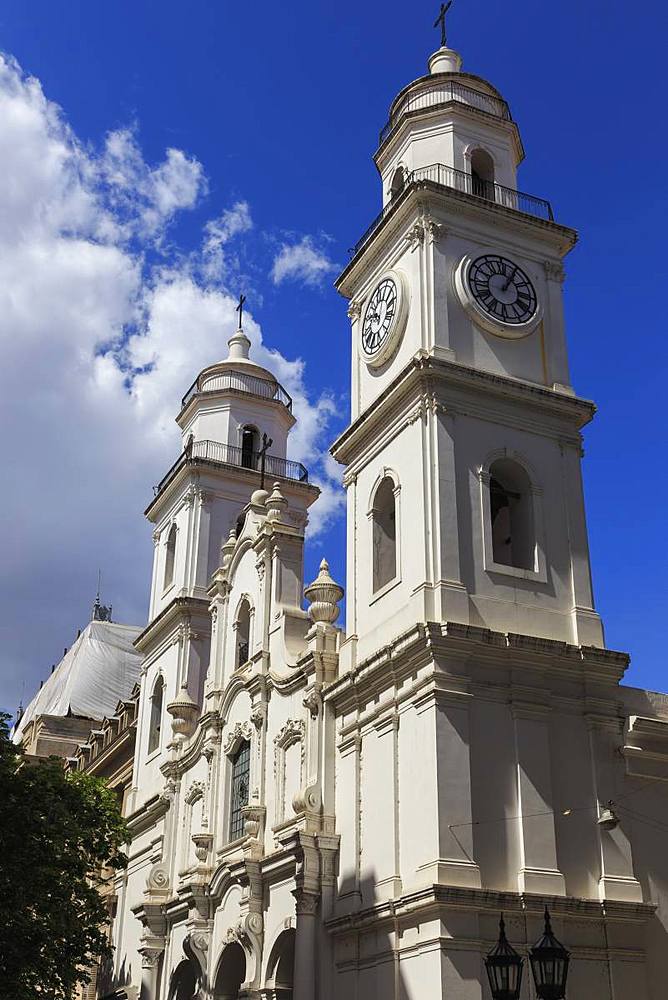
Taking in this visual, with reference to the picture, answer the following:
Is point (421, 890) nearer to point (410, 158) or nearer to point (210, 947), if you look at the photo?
point (210, 947)

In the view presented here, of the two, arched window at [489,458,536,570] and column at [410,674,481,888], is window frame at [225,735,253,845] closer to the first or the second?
column at [410,674,481,888]

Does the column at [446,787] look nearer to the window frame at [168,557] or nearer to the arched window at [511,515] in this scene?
the arched window at [511,515]

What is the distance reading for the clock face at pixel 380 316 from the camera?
28.9 metres

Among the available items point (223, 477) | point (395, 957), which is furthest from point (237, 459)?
point (395, 957)

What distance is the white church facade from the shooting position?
74.0 feet

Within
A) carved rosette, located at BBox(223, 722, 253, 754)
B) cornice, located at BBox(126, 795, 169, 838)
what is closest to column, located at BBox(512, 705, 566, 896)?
carved rosette, located at BBox(223, 722, 253, 754)

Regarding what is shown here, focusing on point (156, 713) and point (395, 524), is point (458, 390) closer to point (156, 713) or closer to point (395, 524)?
point (395, 524)

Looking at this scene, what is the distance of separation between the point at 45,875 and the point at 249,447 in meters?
19.9

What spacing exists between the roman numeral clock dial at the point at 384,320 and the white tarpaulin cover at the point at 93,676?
3943 cm

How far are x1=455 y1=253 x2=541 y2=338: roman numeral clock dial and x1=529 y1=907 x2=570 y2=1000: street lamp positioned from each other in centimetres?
1663

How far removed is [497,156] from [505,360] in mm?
6230

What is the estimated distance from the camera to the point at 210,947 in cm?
2950

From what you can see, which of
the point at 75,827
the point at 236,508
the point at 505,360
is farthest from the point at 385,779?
the point at 236,508

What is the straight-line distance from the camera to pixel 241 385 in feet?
142
